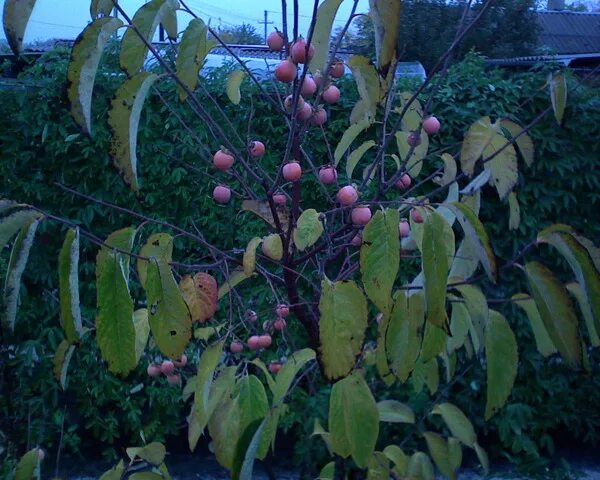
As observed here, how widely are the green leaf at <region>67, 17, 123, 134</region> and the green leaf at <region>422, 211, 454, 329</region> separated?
0.54m

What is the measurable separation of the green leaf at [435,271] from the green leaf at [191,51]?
0.48m

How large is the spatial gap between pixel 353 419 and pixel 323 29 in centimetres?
67

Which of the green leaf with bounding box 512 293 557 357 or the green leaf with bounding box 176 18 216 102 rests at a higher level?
the green leaf with bounding box 176 18 216 102

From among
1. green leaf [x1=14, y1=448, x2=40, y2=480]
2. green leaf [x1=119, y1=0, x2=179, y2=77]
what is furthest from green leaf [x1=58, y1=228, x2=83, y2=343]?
green leaf [x1=14, y1=448, x2=40, y2=480]

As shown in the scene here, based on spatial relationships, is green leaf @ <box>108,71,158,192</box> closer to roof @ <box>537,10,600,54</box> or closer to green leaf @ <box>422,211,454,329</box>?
green leaf @ <box>422,211,454,329</box>

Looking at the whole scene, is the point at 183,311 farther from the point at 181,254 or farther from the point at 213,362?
the point at 181,254

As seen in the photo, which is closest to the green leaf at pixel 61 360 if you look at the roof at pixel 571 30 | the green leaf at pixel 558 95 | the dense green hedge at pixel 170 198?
the green leaf at pixel 558 95

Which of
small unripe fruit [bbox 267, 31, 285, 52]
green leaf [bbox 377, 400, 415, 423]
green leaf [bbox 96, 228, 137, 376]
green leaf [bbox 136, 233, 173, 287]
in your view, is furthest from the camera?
green leaf [bbox 377, 400, 415, 423]

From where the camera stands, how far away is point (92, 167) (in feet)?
13.9

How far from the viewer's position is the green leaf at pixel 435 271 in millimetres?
1171

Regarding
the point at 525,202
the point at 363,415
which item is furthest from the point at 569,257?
the point at 525,202

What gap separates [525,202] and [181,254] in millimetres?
1875

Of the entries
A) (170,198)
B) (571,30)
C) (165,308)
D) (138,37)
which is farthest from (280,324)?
(571,30)

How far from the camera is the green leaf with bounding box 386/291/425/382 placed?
1.30 metres
